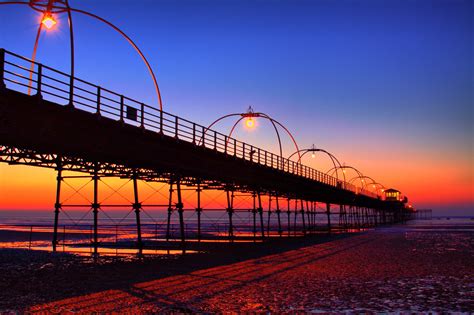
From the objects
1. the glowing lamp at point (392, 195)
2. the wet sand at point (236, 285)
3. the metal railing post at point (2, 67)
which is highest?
the glowing lamp at point (392, 195)

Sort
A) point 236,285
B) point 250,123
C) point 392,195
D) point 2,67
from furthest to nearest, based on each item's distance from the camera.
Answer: point 392,195
point 250,123
point 236,285
point 2,67

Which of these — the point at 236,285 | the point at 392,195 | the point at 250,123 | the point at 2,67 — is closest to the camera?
the point at 2,67

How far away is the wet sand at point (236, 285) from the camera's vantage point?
1227 centimetres

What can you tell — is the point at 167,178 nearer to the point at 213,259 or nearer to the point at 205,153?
the point at 205,153

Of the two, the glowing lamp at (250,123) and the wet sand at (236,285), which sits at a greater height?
the glowing lamp at (250,123)

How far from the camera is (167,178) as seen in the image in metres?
32.3

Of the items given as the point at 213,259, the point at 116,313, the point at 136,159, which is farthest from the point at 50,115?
the point at 213,259

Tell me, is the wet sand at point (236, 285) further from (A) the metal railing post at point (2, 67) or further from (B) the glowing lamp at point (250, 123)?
(B) the glowing lamp at point (250, 123)

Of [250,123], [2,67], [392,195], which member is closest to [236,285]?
[2,67]

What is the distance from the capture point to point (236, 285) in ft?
51.2

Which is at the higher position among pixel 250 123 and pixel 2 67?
pixel 250 123

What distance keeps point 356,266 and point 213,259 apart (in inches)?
261

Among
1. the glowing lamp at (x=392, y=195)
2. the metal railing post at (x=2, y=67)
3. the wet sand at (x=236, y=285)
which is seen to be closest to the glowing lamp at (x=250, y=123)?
the wet sand at (x=236, y=285)

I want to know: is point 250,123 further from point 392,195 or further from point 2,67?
point 392,195
